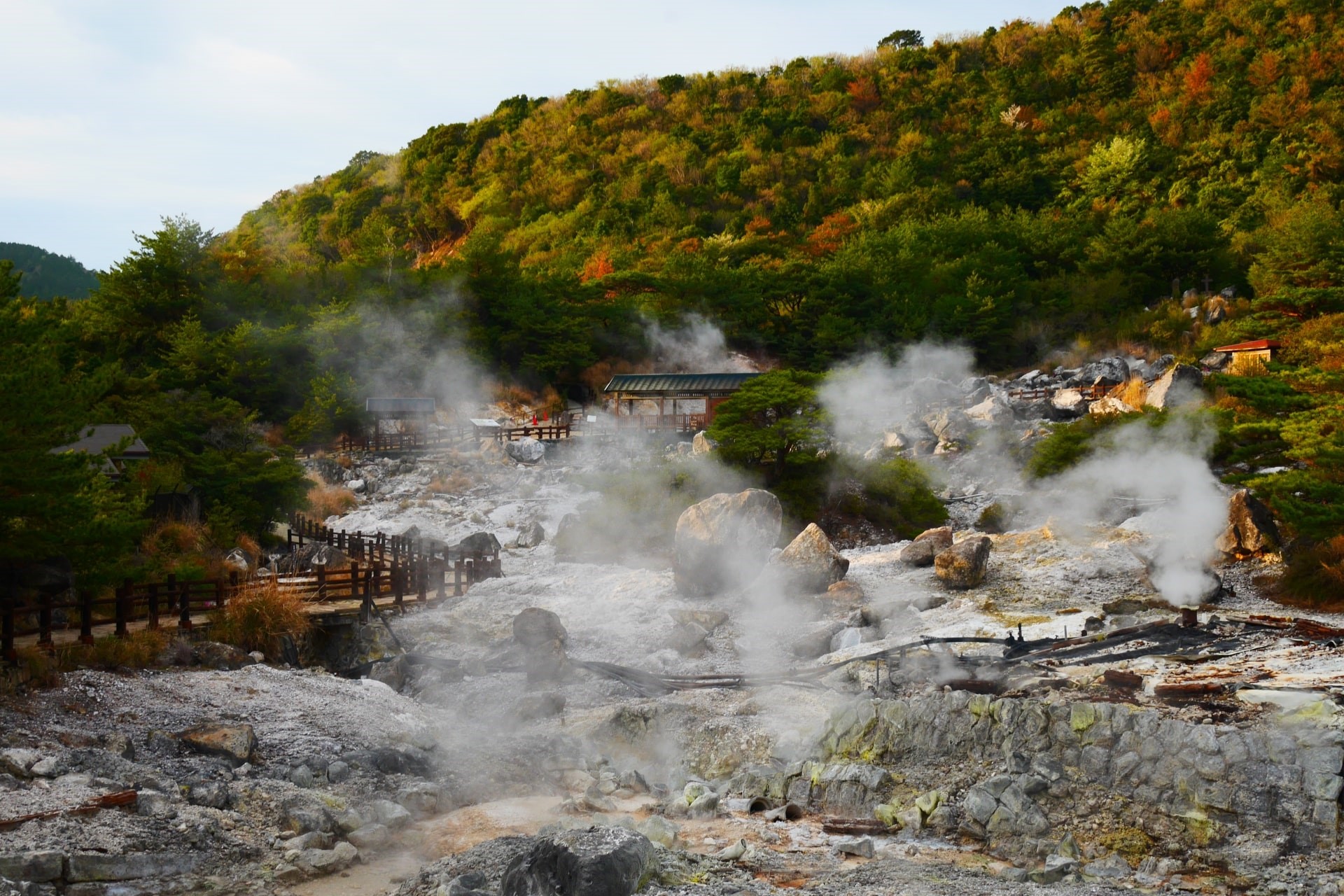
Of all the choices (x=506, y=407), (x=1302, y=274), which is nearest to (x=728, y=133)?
(x=506, y=407)

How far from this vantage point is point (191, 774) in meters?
10.3

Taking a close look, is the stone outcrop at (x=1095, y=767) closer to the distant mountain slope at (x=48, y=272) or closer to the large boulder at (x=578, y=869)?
the large boulder at (x=578, y=869)

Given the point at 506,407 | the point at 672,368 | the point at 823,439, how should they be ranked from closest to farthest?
the point at 823,439
the point at 506,407
the point at 672,368

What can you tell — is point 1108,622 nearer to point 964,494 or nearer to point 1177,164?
point 964,494

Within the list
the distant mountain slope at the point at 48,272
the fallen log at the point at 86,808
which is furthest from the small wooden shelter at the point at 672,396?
the distant mountain slope at the point at 48,272

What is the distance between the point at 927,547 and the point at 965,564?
2103 mm

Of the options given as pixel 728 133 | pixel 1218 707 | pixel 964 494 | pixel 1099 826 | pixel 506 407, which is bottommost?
pixel 1099 826

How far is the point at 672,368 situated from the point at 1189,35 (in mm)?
60321

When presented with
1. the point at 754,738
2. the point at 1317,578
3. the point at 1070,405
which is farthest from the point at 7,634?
the point at 1070,405

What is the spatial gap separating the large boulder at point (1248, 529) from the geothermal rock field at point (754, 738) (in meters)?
0.06

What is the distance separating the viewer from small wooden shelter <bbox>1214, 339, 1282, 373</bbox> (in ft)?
94.2

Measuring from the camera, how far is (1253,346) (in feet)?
98.9

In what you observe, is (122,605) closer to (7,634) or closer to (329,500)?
(7,634)

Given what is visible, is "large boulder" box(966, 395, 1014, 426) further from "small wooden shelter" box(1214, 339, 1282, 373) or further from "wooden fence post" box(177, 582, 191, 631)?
"wooden fence post" box(177, 582, 191, 631)
